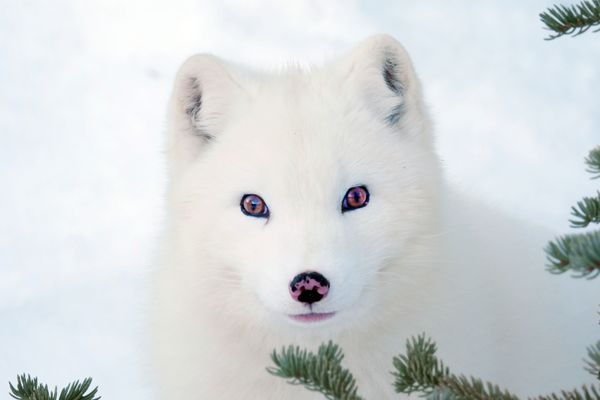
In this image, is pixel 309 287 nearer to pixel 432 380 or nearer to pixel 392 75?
pixel 432 380

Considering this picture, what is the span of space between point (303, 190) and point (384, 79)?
0.60m

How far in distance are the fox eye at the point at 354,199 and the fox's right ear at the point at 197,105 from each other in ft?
1.72

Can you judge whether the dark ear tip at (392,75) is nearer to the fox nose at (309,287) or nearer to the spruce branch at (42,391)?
the fox nose at (309,287)

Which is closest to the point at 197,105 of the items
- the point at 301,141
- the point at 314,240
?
the point at 301,141

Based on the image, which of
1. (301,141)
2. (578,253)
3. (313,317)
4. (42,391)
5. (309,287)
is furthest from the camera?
(301,141)

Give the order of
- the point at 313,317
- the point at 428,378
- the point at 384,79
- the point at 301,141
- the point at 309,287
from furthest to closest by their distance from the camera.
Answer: the point at 384,79 < the point at 301,141 < the point at 313,317 < the point at 309,287 < the point at 428,378

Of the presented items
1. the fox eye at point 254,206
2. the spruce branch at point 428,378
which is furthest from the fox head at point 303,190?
the spruce branch at point 428,378

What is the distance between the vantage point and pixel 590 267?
142 cm

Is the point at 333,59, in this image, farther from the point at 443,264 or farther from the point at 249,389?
the point at 249,389

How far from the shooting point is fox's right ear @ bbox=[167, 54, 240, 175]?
2689mm

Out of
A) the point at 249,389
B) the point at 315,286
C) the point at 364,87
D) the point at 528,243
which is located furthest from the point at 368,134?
the point at 528,243

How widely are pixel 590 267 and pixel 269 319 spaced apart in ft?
3.90

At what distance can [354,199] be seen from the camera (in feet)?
7.97

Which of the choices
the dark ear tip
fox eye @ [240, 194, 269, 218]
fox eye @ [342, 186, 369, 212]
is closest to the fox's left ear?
the dark ear tip
